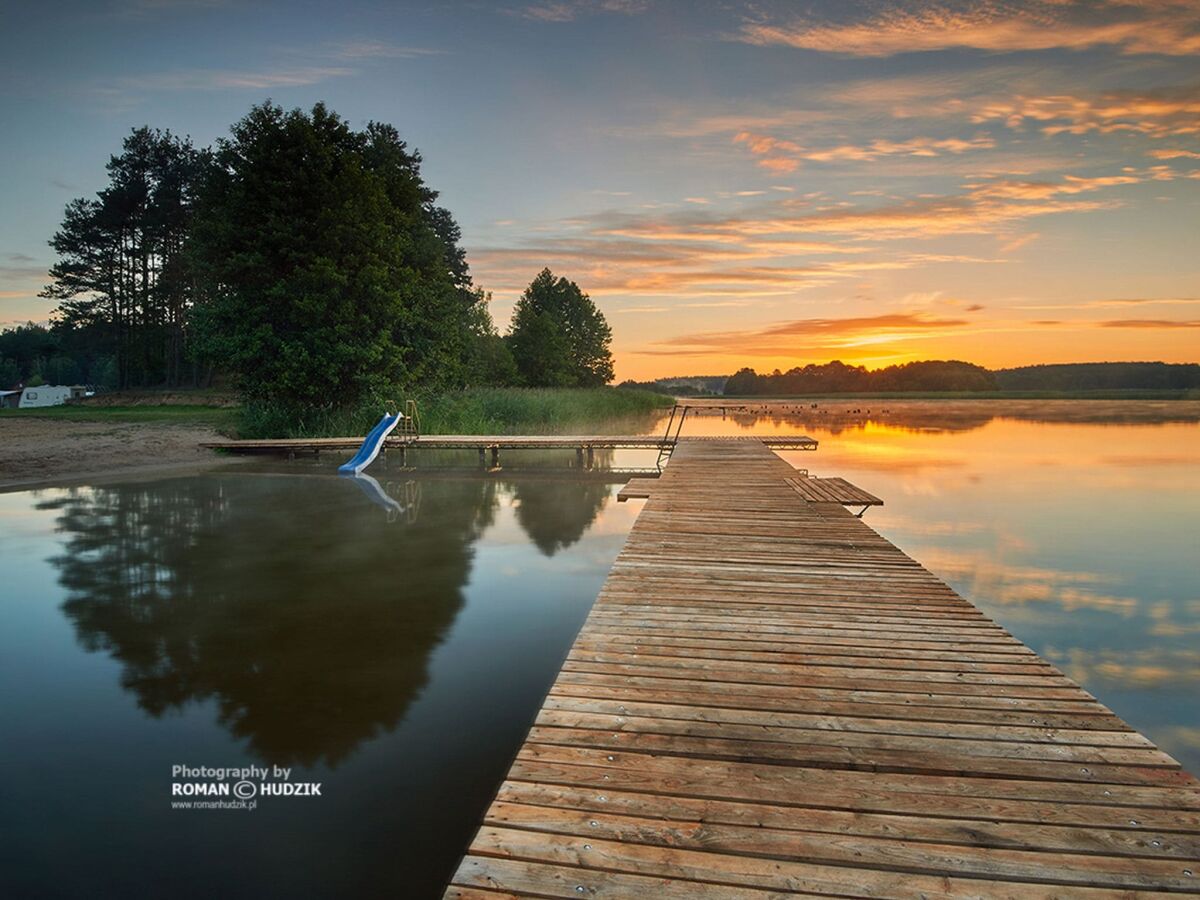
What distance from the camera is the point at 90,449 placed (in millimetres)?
17328

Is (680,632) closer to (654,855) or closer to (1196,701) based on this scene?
(654,855)

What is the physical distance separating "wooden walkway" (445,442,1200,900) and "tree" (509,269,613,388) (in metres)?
47.2

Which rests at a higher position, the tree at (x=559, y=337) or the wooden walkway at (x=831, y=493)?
the tree at (x=559, y=337)

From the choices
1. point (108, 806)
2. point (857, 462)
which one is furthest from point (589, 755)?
point (857, 462)

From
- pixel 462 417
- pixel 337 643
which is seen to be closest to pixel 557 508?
pixel 337 643

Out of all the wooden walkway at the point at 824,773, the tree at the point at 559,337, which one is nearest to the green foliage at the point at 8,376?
the tree at the point at 559,337

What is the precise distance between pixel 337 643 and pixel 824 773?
13.3 ft

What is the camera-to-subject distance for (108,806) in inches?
128

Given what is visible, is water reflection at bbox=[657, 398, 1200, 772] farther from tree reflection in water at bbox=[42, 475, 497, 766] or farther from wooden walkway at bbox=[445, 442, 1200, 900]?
tree reflection in water at bbox=[42, 475, 497, 766]

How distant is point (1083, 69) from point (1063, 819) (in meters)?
16.5

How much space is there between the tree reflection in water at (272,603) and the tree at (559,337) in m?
40.2

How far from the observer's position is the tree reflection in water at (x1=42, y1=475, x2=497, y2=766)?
14.1 ft

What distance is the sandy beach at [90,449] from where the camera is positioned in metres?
14.4

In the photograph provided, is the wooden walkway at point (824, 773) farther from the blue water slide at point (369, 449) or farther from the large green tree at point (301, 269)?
the large green tree at point (301, 269)
